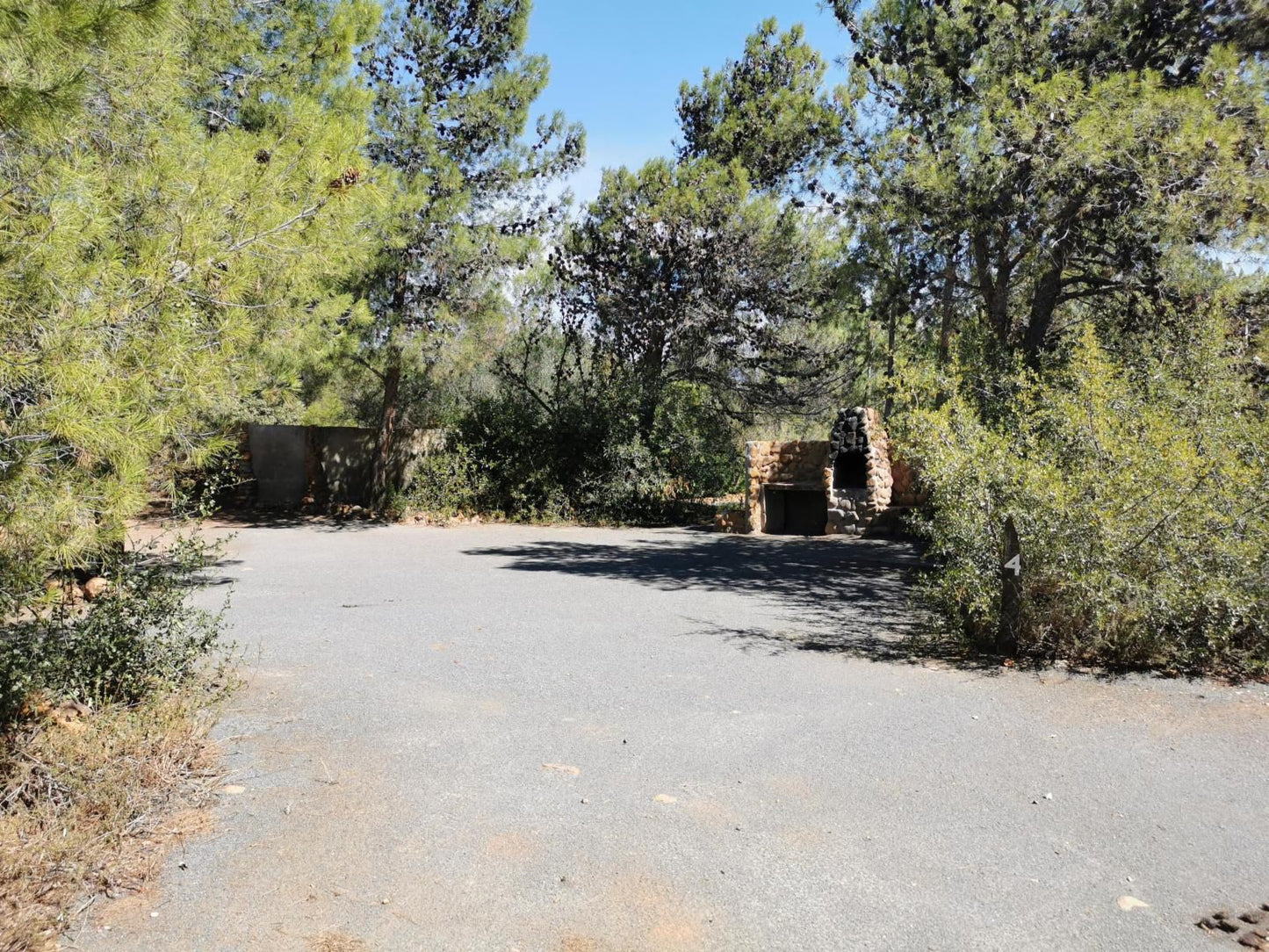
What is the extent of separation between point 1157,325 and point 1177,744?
700 cm

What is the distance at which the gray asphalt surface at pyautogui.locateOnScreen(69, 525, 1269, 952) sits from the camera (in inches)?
116

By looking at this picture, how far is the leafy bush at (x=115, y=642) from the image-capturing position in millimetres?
3947

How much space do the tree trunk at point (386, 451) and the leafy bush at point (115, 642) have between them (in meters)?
11.8

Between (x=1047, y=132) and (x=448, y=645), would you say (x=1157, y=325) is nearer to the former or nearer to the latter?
(x=1047, y=132)

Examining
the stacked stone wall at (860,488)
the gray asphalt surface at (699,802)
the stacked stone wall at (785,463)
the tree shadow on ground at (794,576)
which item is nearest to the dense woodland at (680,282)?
the tree shadow on ground at (794,576)

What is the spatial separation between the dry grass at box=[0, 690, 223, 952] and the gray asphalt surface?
15 cm

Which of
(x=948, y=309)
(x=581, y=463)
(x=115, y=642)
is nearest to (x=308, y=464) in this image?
(x=581, y=463)

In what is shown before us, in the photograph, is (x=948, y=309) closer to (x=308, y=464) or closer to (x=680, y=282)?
(x=680, y=282)

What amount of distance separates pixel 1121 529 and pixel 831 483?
9.10 meters

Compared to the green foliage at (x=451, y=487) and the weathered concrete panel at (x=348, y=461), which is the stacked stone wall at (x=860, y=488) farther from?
the weathered concrete panel at (x=348, y=461)

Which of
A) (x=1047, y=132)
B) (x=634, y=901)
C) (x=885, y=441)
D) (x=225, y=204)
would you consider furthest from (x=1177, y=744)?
(x=885, y=441)

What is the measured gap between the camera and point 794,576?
406 inches

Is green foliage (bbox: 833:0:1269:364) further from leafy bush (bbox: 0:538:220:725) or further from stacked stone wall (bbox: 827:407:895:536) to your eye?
leafy bush (bbox: 0:538:220:725)

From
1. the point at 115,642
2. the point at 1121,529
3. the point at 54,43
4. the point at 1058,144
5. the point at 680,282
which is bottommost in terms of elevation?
the point at 115,642
